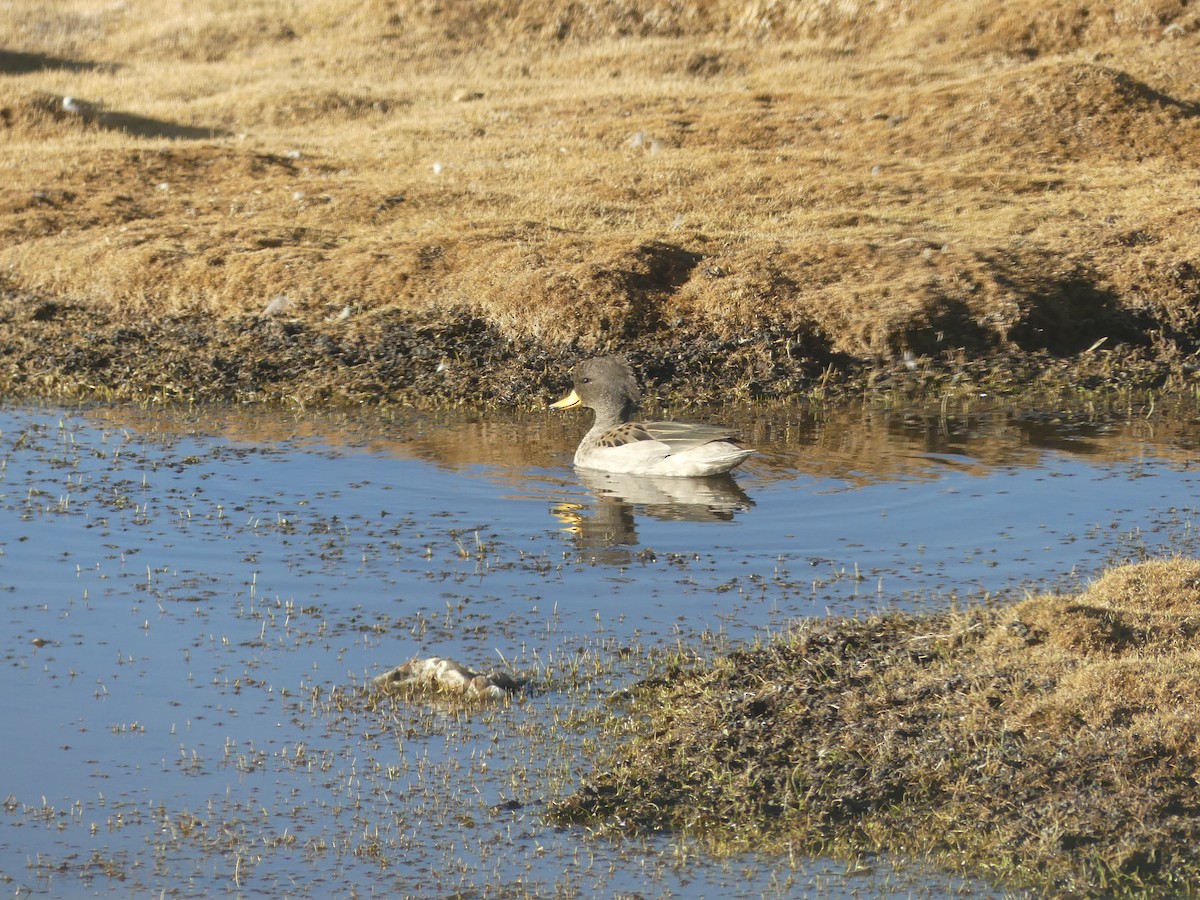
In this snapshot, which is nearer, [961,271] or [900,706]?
[900,706]

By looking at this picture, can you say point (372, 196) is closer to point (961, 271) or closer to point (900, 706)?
point (961, 271)

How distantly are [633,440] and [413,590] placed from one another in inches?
136

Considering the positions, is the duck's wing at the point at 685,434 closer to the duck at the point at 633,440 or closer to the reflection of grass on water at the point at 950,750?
the duck at the point at 633,440

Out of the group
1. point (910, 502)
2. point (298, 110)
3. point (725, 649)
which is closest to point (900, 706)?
point (725, 649)

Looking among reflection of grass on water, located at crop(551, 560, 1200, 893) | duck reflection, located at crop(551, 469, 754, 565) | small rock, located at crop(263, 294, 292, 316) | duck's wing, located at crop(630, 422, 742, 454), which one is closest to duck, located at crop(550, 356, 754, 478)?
duck's wing, located at crop(630, 422, 742, 454)

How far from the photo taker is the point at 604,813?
6242mm

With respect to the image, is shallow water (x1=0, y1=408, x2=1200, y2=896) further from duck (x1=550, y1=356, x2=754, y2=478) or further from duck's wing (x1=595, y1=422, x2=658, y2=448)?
duck's wing (x1=595, y1=422, x2=658, y2=448)

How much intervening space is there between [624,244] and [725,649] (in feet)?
34.9

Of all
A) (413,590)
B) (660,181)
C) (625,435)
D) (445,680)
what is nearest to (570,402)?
(625,435)

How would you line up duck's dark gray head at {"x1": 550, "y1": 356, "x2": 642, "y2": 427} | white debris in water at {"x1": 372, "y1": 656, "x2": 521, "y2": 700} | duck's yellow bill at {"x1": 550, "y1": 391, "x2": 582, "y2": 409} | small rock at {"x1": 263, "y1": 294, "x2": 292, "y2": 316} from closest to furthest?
white debris in water at {"x1": 372, "y1": 656, "x2": 521, "y2": 700}
duck's dark gray head at {"x1": 550, "y1": 356, "x2": 642, "y2": 427}
duck's yellow bill at {"x1": 550, "y1": 391, "x2": 582, "y2": 409}
small rock at {"x1": 263, "y1": 294, "x2": 292, "y2": 316}

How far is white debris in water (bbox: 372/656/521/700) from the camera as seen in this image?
292 inches

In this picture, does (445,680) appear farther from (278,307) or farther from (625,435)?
(278,307)

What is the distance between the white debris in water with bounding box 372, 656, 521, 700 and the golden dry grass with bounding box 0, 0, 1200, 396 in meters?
8.69

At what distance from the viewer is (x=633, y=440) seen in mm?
12398
